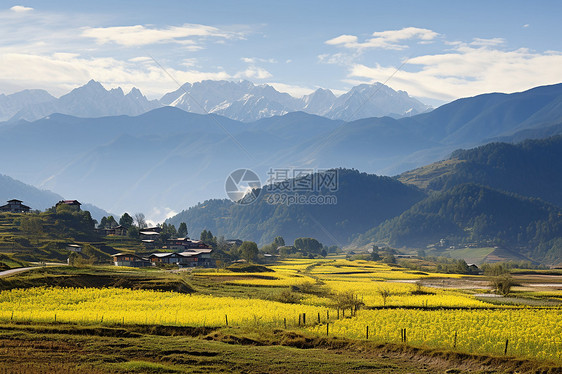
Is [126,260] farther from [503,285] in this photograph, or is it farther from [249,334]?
[249,334]

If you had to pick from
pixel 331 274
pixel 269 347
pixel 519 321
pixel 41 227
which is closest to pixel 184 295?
pixel 269 347

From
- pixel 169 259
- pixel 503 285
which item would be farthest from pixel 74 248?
pixel 503 285

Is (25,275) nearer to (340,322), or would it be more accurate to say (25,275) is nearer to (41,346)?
(41,346)

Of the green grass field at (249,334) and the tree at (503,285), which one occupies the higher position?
the green grass field at (249,334)

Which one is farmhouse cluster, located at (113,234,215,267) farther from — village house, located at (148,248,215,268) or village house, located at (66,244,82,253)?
village house, located at (66,244,82,253)

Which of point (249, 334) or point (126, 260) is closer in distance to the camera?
point (249, 334)

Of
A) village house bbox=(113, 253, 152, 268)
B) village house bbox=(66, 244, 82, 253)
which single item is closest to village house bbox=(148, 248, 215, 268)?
village house bbox=(113, 253, 152, 268)

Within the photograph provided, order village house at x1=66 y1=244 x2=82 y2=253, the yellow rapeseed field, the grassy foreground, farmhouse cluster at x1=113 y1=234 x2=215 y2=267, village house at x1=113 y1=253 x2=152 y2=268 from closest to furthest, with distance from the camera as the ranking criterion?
1. the grassy foreground
2. the yellow rapeseed field
3. village house at x1=113 y1=253 x2=152 y2=268
4. farmhouse cluster at x1=113 y1=234 x2=215 y2=267
5. village house at x1=66 y1=244 x2=82 y2=253

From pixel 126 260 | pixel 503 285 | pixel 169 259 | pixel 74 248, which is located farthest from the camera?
pixel 169 259

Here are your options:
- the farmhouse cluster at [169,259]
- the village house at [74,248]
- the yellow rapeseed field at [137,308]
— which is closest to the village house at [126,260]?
the farmhouse cluster at [169,259]

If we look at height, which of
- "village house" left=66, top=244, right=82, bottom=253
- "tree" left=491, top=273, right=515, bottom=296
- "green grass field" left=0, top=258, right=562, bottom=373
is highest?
"village house" left=66, top=244, right=82, bottom=253

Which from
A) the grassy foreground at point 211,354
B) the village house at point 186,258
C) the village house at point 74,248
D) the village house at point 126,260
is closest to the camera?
the grassy foreground at point 211,354

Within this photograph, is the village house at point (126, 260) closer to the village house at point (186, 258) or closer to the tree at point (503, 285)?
the village house at point (186, 258)

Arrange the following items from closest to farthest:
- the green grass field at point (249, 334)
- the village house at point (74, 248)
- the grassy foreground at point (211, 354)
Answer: the grassy foreground at point (211, 354) → the green grass field at point (249, 334) → the village house at point (74, 248)
